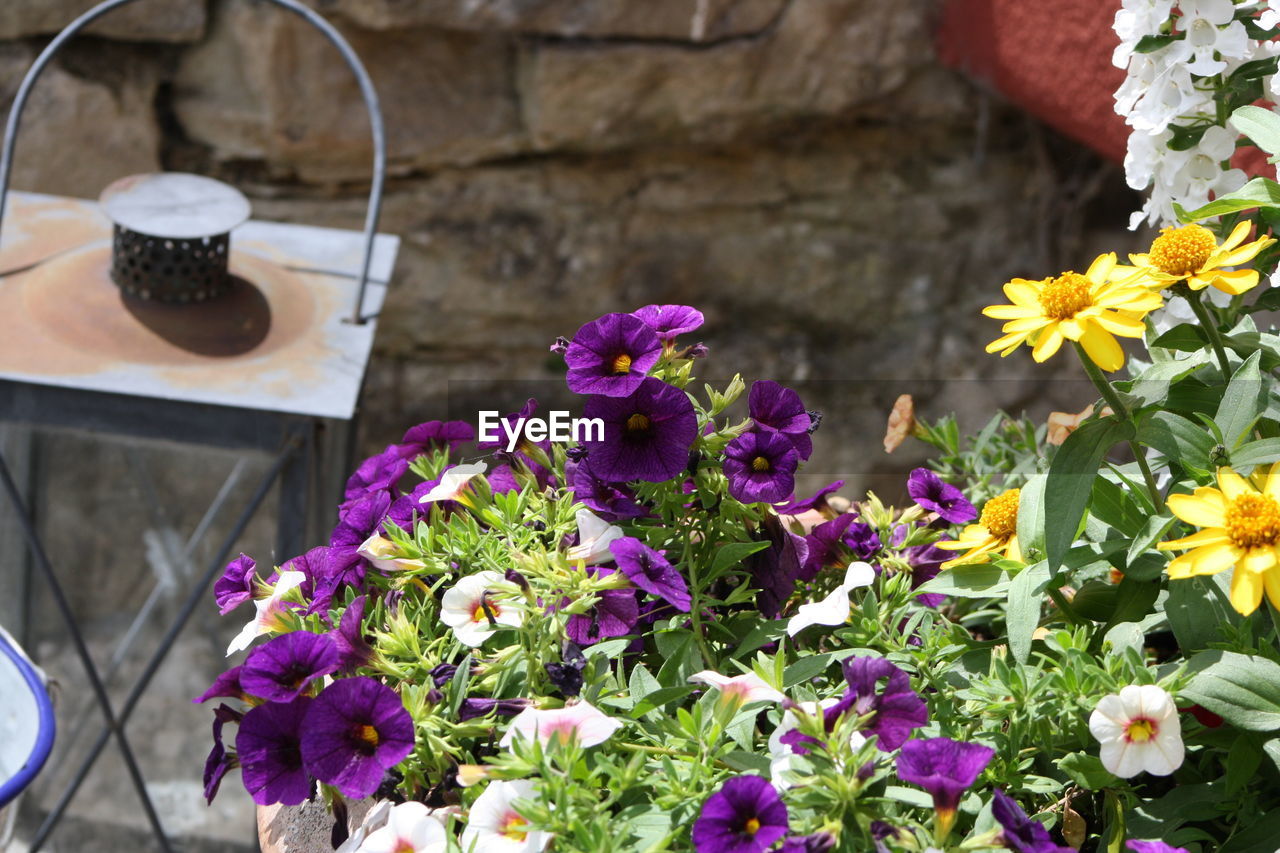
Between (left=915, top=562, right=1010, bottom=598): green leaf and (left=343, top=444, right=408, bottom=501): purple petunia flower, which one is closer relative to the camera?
(left=915, top=562, right=1010, bottom=598): green leaf

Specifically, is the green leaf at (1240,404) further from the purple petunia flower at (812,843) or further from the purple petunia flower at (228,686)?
the purple petunia flower at (228,686)

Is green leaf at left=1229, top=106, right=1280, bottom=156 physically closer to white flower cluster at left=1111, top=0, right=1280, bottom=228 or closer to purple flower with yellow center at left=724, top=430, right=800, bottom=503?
white flower cluster at left=1111, top=0, right=1280, bottom=228

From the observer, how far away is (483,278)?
2.09m

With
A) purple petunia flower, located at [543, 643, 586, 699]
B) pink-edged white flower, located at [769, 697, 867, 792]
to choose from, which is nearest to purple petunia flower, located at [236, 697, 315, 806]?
purple petunia flower, located at [543, 643, 586, 699]

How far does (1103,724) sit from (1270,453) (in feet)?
0.50

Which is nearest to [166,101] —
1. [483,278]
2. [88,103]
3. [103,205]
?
[88,103]

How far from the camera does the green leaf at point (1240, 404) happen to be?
0.58m

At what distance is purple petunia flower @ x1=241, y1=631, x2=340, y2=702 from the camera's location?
0.59 m

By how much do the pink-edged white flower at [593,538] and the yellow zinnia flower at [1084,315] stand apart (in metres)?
0.21

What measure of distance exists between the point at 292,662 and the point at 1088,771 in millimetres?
383

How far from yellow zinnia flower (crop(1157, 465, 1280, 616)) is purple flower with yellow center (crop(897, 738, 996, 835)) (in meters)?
0.11

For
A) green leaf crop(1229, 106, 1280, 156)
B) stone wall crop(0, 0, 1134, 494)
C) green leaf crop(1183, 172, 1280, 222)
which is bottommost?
stone wall crop(0, 0, 1134, 494)

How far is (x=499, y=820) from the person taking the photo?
1.77 feet

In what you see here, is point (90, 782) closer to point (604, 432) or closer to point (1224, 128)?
point (604, 432)
